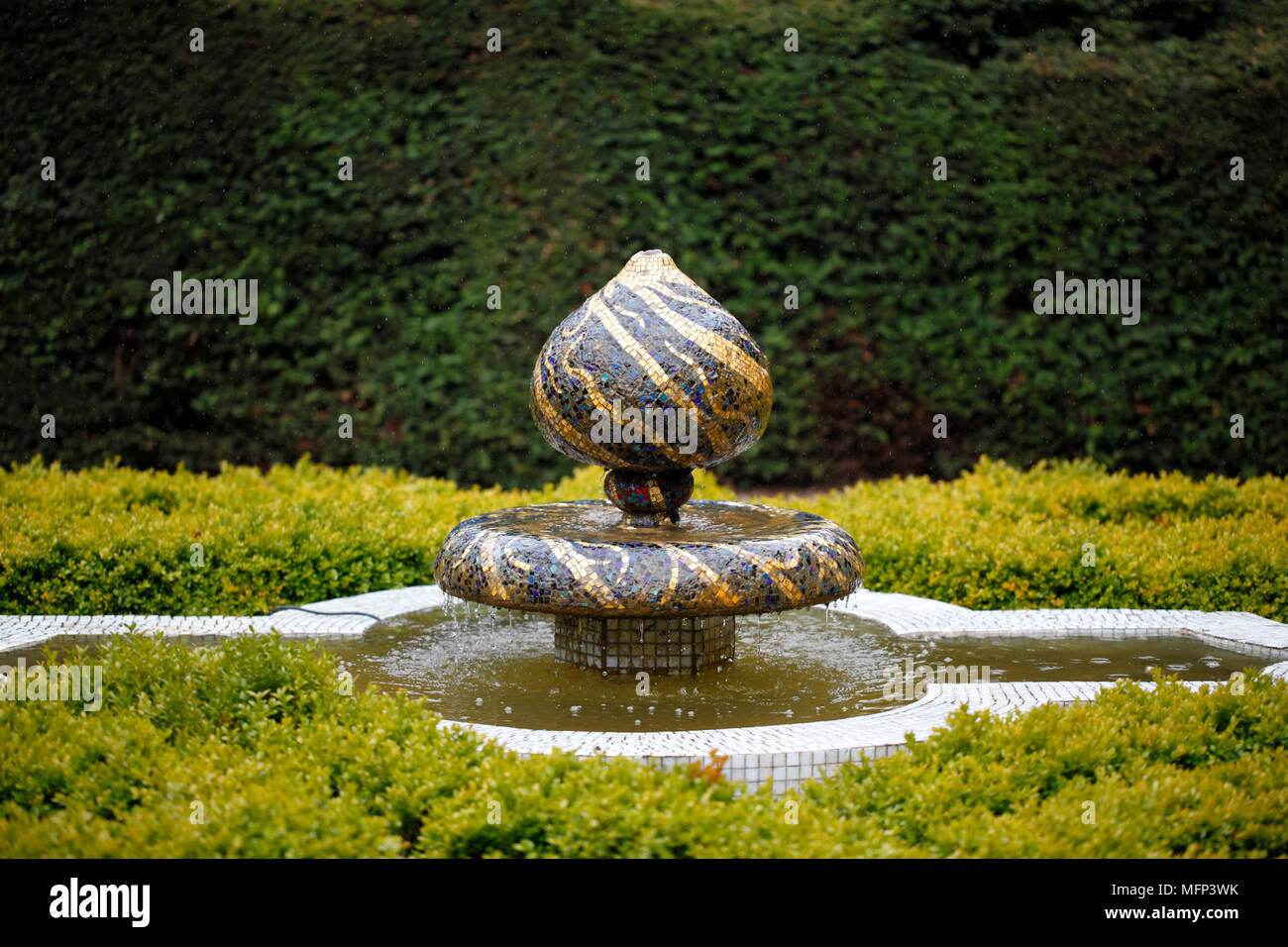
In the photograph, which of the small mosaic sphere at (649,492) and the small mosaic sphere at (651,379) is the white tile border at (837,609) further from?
the small mosaic sphere at (651,379)

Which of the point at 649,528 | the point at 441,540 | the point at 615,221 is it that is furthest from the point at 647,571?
the point at 615,221

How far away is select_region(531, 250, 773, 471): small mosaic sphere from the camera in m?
6.47

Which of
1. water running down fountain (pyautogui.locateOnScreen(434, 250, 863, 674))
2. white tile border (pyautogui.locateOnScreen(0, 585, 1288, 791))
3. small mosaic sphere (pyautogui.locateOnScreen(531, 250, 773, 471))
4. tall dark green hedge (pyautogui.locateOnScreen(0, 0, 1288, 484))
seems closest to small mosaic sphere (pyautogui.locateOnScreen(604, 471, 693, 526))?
water running down fountain (pyautogui.locateOnScreen(434, 250, 863, 674))

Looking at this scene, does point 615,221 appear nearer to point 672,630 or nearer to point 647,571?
point 672,630

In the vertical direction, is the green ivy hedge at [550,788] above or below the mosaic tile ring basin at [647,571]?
below

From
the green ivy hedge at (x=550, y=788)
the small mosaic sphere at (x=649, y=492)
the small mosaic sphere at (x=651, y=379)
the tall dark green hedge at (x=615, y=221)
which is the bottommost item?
the green ivy hedge at (x=550, y=788)

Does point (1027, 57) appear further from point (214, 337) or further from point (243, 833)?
point (243, 833)

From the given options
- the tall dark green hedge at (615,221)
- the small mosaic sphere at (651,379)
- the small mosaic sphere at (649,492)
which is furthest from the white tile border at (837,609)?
the tall dark green hedge at (615,221)

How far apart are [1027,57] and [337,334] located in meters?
8.20

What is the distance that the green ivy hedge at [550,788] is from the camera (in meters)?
4.45

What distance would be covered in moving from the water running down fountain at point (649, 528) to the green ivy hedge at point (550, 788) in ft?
3.64

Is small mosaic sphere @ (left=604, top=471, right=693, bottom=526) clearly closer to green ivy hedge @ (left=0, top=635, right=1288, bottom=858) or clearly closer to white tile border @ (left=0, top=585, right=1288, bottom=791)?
white tile border @ (left=0, top=585, right=1288, bottom=791)

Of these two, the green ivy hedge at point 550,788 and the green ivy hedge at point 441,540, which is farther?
the green ivy hedge at point 441,540

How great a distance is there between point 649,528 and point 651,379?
1094mm
